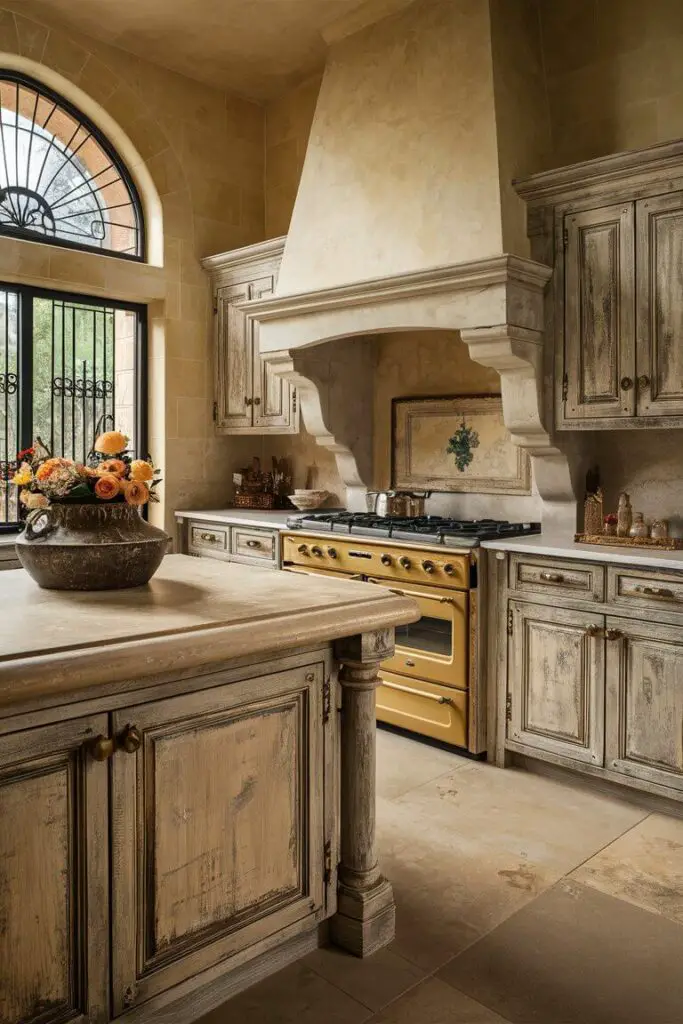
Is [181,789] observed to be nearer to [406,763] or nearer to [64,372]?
[406,763]

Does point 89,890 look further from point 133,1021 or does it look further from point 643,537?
point 643,537

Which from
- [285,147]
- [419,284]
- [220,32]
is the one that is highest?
[220,32]

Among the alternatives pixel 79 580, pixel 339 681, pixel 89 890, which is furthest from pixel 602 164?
pixel 89 890

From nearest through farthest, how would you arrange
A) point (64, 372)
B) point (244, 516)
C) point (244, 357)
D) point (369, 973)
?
point (369, 973), point (64, 372), point (244, 516), point (244, 357)

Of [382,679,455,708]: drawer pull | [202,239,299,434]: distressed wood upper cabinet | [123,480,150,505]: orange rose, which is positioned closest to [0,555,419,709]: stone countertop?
[123,480,150,505]: orange rose

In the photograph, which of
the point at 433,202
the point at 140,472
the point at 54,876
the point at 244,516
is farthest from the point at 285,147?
the point at 54,876

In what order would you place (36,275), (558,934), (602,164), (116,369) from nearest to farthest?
1. (558,934)
2. (602,164)
3. (36,275)
4. (116,369)

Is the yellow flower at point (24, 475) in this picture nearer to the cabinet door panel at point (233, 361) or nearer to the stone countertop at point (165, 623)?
the stone countertop at point (165, 623)

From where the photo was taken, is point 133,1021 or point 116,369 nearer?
point 133,1021

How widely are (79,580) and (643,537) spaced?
2.63 metres

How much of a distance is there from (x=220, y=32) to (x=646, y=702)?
4.72m

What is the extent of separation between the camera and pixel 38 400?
17.0 ft

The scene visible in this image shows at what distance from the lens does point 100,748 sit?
6.10ft

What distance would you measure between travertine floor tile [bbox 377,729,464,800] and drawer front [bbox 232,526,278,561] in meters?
1.37
